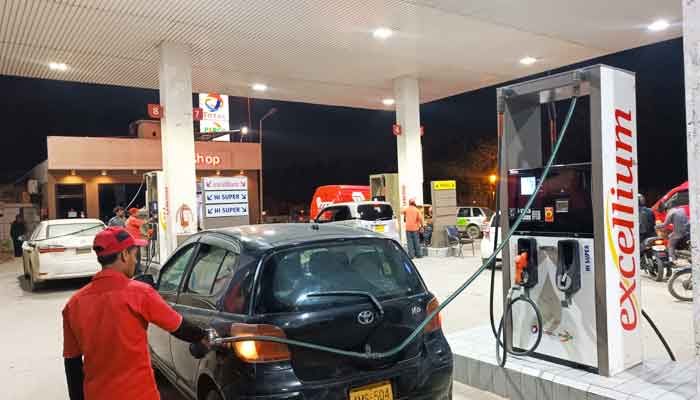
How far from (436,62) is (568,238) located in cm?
1302

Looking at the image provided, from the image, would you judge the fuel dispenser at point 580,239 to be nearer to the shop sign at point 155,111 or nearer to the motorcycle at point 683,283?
the motorcycle at point 683,283

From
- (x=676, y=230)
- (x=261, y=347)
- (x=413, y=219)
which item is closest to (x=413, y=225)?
(x=413, y=219)

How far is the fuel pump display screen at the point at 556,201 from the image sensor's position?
4273 mm

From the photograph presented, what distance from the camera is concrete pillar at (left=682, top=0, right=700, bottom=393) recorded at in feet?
9.80

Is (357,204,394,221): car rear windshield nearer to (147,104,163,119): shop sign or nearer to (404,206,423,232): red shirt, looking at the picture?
(404,206,423,232): red shirt

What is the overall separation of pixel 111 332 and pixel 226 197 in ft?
32.1

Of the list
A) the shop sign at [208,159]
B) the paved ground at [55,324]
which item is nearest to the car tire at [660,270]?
the paved ground at [55,324]

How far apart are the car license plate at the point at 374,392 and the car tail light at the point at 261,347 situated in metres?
0.47

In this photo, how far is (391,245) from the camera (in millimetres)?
3830

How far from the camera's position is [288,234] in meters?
3.70

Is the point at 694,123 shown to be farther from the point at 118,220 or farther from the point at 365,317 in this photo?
the point at 118,220

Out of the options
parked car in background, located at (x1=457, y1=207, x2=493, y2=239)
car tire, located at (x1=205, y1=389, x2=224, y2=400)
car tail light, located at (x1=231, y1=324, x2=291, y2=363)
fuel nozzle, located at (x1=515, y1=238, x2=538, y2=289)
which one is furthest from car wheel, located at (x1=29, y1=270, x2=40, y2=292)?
parked car in background, located at (x1=457, y1=207, x2=493, y2=239)

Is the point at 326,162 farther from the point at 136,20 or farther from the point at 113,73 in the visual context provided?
Answer: the point at 136,20

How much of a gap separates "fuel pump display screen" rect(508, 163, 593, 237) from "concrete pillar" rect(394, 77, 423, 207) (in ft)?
43.3
